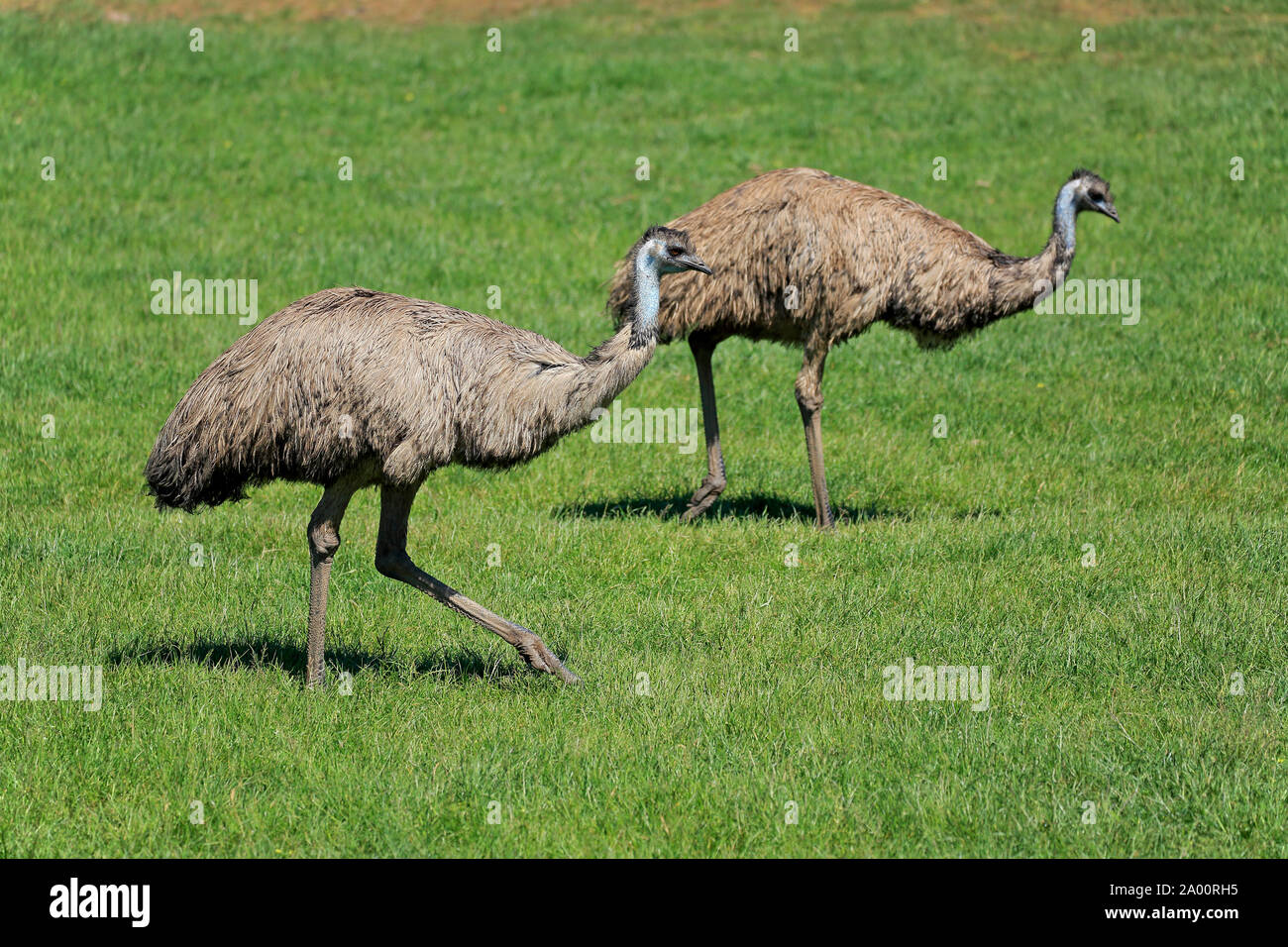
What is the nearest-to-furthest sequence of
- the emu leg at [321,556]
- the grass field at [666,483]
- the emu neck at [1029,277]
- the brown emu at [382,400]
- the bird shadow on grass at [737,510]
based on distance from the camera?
the grass field at [666,483] < the brown emu at [382,400] < the emu leg at [321,556] < the emu neck at [1029,277] < the bird shadow on grass at [737,510]

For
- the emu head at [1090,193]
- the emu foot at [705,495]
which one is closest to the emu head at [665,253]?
the emu foot at [705,495]

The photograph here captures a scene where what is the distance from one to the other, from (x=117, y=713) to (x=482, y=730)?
1.73m

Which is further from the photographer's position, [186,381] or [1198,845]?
[186,381]

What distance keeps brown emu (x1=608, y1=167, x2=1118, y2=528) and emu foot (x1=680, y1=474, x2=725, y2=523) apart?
0.01m

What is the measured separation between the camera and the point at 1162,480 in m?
11.8

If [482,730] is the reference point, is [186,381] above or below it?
above

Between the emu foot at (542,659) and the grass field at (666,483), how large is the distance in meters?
0.14

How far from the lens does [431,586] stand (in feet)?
25.5

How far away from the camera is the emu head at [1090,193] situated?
36.7 feet

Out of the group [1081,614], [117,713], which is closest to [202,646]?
[117,713]

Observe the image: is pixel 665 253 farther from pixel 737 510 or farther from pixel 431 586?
pixel 737 510

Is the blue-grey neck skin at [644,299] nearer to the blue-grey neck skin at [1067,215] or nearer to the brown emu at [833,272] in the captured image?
the brown emu at [833,272]

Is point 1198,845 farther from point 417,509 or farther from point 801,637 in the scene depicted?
point 417,509

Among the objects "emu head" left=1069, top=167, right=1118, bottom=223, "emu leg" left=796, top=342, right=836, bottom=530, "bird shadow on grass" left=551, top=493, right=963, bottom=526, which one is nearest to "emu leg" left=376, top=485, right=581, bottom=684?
"bird shadow on grass" left=551, top=493, right=963, bottom=526
